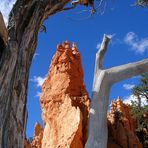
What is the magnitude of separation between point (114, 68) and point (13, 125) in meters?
2.26

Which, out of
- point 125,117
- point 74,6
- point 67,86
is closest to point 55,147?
point 67,86

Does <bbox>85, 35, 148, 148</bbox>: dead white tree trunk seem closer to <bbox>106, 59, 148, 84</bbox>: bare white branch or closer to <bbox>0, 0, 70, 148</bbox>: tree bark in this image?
<bbox>106, 59, 148, 84</bbox>: bare white branch

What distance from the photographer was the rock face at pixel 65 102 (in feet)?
86.2

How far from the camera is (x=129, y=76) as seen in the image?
6039mm

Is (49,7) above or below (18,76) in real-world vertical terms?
above

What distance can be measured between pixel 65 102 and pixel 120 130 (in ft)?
17.1

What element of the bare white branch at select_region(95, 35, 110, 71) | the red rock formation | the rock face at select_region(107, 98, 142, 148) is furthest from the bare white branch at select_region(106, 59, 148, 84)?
the red rock formation

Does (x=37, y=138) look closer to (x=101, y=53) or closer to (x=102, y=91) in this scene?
(x=101, y=53)

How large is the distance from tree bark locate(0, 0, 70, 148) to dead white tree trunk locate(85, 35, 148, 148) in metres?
1.25

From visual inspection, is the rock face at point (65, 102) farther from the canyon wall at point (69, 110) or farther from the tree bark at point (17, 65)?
the tree bark at point (17, 65)

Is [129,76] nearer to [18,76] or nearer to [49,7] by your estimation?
[49,7]

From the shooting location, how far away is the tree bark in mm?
4168

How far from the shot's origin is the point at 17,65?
452 cm

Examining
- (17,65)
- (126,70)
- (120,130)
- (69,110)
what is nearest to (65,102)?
(69,110)
